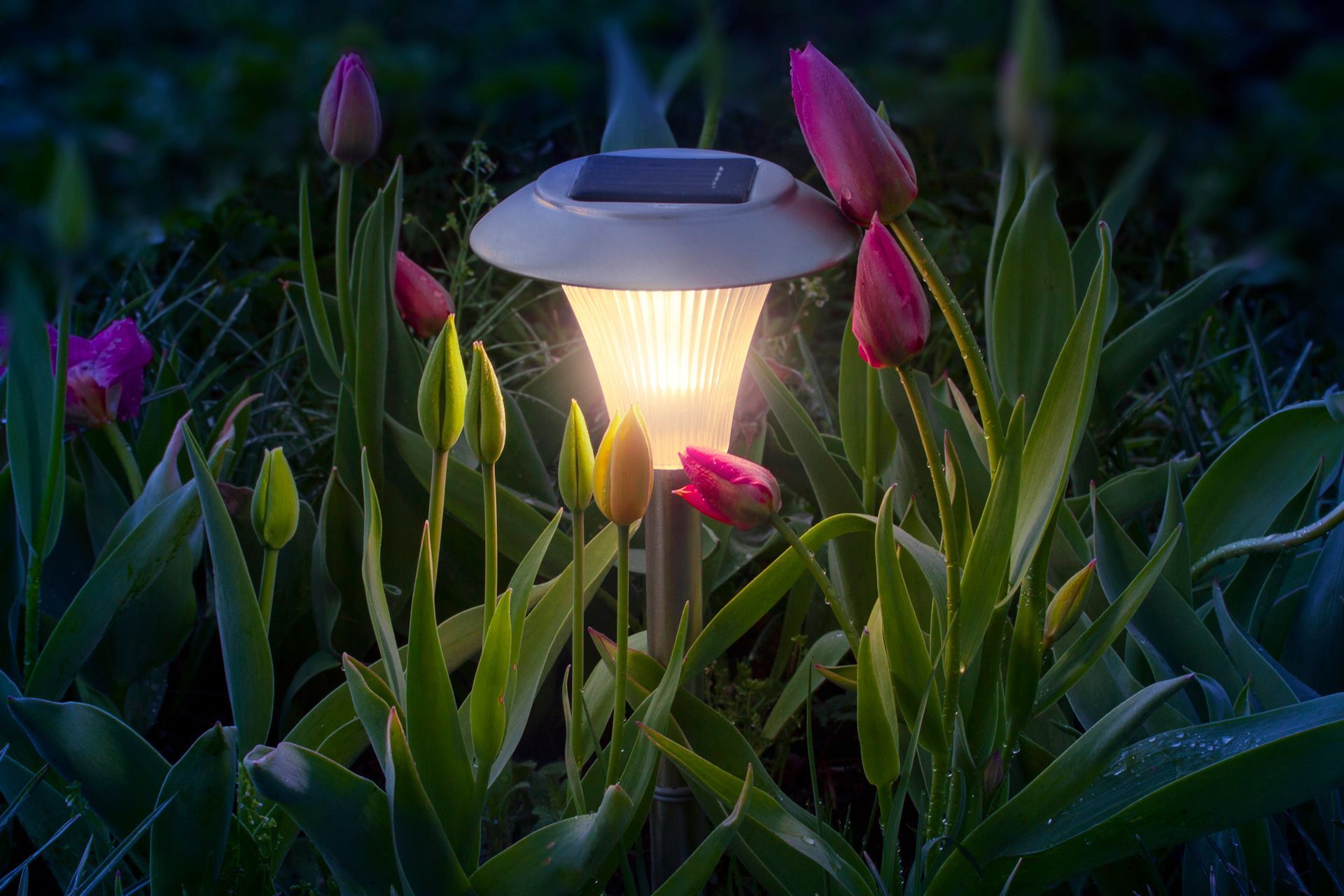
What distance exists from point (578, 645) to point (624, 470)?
14cm

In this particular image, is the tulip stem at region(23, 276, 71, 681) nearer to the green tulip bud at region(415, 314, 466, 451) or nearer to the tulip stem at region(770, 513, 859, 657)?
the green tulip bud at region(415, 314, 466, 451)

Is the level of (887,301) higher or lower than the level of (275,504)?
higher

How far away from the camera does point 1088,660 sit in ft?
2.32

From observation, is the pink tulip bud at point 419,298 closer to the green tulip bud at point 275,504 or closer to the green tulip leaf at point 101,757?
the green tulip bud at point 275,504

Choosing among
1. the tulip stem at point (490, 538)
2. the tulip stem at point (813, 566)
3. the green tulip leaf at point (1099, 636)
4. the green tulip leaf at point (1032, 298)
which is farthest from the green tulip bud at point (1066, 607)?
the tulip stem at point (490, 538)

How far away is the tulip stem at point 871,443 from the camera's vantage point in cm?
93

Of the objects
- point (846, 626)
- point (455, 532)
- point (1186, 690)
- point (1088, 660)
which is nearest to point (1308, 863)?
point (1186, 690)

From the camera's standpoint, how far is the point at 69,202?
0.16 meters

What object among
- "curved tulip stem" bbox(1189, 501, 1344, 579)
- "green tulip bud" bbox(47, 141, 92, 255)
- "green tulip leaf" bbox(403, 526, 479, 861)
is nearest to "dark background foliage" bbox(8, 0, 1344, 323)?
"curved tulip stem" bbox(1189, 501, 1344, 579)

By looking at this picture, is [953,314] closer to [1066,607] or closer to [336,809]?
[1066,607]

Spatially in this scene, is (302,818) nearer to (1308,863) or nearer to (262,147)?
(262,147)

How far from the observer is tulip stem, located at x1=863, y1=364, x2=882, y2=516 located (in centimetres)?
93

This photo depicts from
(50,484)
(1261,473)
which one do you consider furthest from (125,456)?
(1261,473)

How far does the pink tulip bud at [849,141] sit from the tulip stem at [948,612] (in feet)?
0.31
